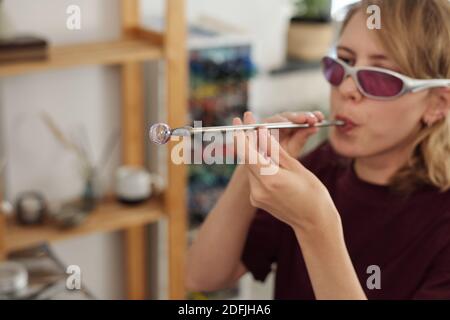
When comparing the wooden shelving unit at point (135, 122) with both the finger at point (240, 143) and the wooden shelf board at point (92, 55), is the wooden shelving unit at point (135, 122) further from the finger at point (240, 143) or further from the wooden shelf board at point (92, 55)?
the finger at point (240, 143)

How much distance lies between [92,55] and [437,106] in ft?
3.64

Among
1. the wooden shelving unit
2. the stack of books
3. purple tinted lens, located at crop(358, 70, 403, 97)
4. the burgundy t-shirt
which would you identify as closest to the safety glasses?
purple tinted lens, located at crop(358, 70, 403, 97)

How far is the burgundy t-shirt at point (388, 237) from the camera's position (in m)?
0.73

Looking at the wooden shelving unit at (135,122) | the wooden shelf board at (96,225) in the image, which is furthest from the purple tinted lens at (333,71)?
the wooden shelf board at (96,225)

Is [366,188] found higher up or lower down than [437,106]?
lower down

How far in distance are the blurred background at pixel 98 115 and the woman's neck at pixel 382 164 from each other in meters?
0.86

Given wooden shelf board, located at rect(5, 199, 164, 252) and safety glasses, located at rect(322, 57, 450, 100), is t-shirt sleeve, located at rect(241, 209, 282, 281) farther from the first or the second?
wooden shelf board, located at rect(5, 199, 164, 252)

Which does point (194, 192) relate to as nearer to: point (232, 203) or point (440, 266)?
point (232, 203)

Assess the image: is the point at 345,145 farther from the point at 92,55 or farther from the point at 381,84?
the point at 92,55

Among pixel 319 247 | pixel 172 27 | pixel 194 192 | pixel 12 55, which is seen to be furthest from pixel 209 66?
pixel 319 247

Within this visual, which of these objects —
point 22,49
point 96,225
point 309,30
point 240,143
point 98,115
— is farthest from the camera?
point 309,30

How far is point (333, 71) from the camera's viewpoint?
0.73 m

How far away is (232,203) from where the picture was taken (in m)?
0.85

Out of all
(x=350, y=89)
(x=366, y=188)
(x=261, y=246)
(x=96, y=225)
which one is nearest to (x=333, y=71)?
(x=350, y=89)
